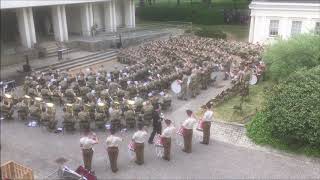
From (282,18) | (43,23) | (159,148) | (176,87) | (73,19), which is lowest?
(159,148)

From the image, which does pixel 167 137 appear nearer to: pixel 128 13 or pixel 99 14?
pixel 99 14

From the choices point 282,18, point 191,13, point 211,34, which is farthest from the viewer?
point 191,13

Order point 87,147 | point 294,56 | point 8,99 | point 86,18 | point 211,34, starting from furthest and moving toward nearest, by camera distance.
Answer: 1. point 211,34
2. point 86,18
3. point 294,56
4. point 8,99
5. point 87,147

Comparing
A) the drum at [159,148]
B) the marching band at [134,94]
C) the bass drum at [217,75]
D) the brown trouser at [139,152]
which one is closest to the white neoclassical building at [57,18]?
the marching band at [134,94]

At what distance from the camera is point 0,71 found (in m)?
22.5

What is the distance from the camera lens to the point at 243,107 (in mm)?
16062

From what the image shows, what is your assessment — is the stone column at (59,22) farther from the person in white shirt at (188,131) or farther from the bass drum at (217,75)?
the person in white shirt at (188,131)

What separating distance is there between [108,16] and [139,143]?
24.4 m

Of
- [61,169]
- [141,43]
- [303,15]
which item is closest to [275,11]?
[303,15]

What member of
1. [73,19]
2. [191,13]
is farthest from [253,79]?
[191,13]

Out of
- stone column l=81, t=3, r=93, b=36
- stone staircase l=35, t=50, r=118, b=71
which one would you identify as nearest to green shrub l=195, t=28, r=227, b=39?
stone staircase l=35, t=50, r=118, b=71

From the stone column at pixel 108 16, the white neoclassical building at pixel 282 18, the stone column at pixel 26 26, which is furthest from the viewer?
the stone column at pixel 108 16

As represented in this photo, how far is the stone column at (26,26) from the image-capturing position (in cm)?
2552

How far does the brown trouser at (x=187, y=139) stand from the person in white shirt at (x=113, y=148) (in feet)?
7.99
